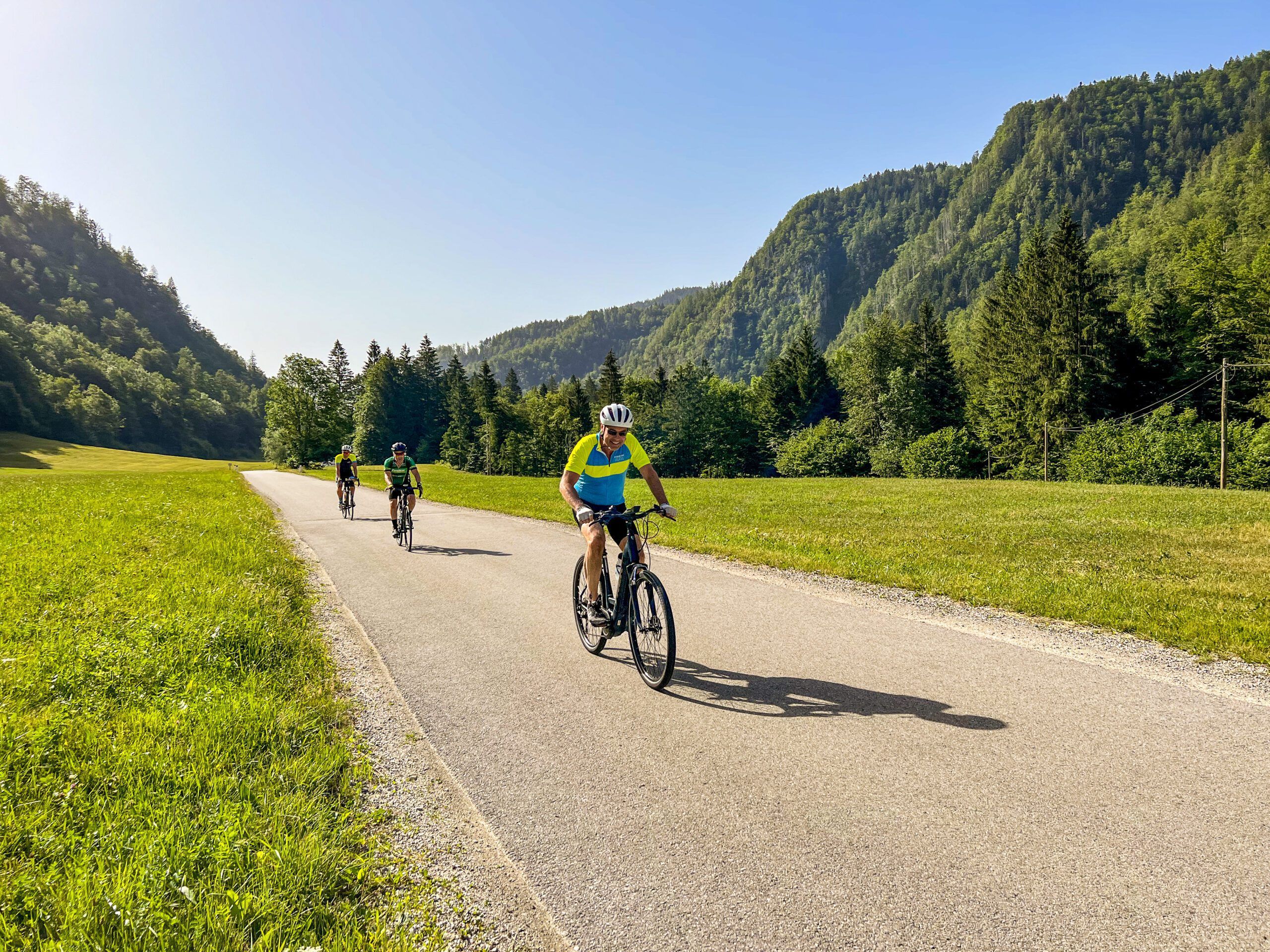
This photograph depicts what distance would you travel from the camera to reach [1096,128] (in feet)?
595

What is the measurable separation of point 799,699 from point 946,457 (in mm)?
53865

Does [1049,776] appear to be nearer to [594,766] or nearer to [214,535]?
[594,766]

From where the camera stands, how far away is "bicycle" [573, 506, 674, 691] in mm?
5473

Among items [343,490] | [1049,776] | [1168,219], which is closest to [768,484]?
[343,490]

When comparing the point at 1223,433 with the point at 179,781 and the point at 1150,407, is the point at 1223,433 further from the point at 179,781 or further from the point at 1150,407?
the point at 179,781

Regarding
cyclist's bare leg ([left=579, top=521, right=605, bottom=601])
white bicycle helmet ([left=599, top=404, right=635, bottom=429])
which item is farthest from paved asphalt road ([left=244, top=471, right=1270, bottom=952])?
white bicycle helmet ([left=599, top=404, right=635, bottom=429])

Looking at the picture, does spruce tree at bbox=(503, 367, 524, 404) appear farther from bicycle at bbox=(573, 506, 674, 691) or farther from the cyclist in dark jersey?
bicycle at bbox=(573, 506, 674, 691)

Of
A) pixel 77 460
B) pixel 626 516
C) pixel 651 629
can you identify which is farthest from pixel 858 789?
pixel 77 460

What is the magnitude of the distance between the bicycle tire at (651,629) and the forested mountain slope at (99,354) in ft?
398

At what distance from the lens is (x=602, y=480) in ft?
21.4

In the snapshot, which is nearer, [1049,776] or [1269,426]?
[1049,776]

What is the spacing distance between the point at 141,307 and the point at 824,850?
778 feet

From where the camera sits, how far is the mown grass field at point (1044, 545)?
24.0 feet

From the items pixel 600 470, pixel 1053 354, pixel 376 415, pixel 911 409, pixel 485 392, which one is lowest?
pixel 600 470
